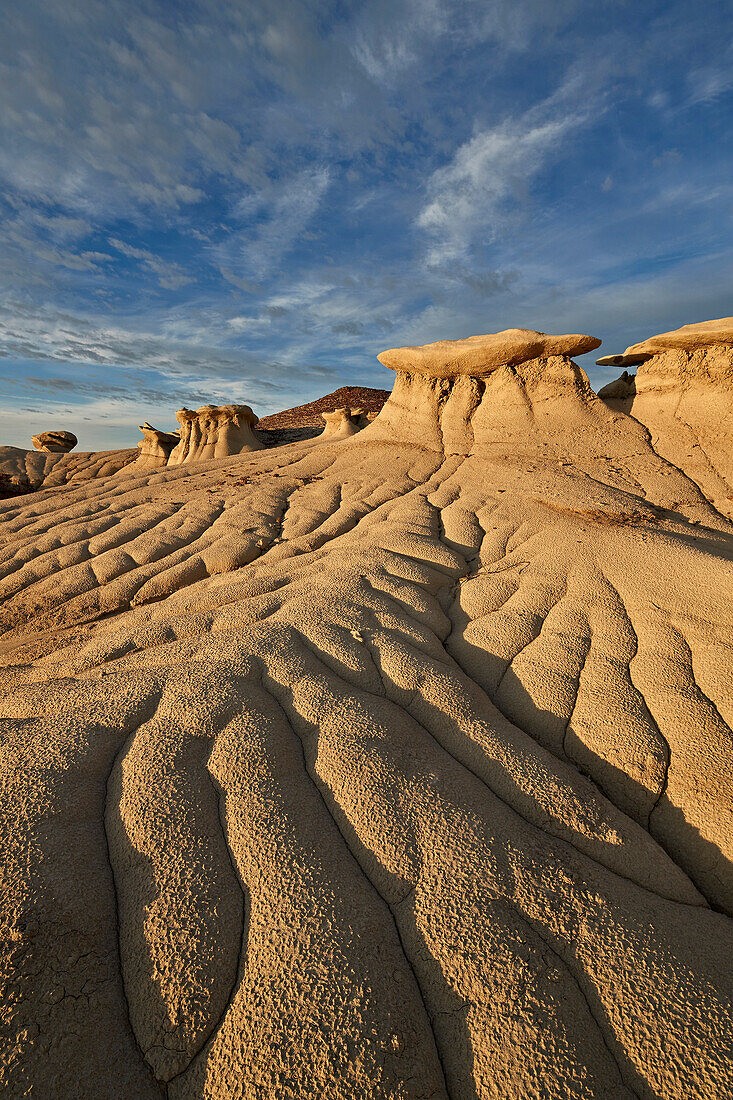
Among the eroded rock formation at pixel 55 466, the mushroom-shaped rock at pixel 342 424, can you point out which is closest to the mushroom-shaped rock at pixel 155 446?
the eroded rock formation at pixel 55 466

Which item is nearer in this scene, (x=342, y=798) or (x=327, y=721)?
(x=342, y=798)

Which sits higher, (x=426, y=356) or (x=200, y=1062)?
(x=426, y=356)

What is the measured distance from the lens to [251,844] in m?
1.72

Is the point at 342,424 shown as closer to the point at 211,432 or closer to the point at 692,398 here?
the point at 211,432

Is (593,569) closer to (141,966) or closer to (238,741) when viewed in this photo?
(238,741)

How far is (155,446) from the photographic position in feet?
69.1

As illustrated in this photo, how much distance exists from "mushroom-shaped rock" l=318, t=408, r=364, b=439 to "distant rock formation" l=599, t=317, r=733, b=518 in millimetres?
7376

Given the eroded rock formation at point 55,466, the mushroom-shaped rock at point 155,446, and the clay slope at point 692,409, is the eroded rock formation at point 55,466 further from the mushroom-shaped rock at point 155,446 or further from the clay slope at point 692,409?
the clay slope at point 692,409

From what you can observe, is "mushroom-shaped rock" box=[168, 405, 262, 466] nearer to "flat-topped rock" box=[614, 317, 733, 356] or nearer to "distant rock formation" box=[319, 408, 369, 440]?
"distant rock formation" box=[319, 408, 369, 440]

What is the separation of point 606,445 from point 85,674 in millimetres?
7776

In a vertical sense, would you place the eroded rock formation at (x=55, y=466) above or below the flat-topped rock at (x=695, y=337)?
below

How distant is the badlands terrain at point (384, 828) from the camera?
126 centimetres

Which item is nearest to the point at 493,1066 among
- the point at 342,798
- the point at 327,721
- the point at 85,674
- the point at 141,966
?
the point at 342,798

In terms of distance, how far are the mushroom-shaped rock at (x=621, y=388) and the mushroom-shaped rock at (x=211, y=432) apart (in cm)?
1457
